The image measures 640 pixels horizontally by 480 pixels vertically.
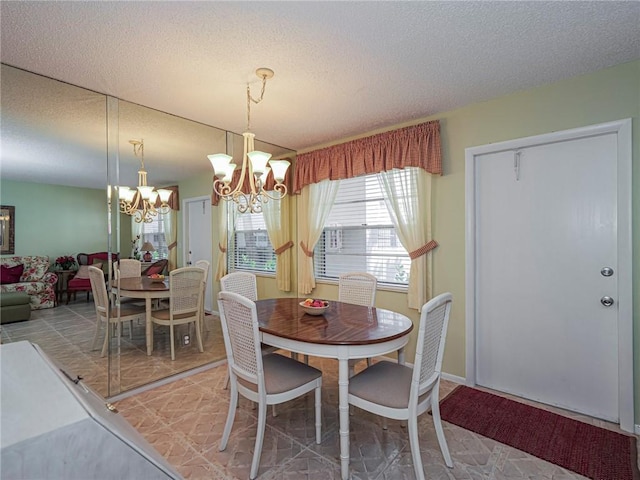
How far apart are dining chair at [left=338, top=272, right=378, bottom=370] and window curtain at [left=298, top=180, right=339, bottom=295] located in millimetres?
995

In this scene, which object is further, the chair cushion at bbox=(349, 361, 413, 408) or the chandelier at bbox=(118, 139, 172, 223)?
the chandelier at bbox=(118, 139, 172, 223)

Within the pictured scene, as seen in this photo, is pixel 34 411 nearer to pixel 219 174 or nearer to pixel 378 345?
pixel 378 345

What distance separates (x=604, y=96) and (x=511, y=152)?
0.65 m

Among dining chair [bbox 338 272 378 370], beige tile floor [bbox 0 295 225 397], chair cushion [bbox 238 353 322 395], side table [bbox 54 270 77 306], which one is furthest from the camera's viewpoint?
dining chair [bbox 338 272 378 370]

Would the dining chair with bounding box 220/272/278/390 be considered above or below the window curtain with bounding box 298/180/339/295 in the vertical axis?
below

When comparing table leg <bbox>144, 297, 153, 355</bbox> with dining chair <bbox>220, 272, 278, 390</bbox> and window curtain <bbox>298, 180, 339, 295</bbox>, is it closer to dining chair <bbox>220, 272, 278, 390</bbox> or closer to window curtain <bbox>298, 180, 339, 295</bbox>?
dining chair <bbox>220, 272, 278, 390</bbox>

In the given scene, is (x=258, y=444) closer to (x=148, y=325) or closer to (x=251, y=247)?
(x=148, y=325)

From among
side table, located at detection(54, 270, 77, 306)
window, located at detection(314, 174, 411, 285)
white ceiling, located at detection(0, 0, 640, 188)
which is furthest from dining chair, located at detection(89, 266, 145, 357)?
window, located at detection(314, 174, 411, 285)

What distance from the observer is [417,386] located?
1621 mm

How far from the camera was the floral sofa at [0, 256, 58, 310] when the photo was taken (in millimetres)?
2234

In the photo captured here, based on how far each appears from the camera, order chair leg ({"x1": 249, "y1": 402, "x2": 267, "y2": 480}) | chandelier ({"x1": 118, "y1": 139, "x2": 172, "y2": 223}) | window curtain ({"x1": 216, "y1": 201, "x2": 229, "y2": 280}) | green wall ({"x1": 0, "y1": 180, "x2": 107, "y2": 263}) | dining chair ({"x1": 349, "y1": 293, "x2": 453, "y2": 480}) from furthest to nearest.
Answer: window curtain ({"x1": 216, "y1": 201, "x2": 229, "y2": 280}) → chandelier ({"x1": 118, "y1": 139, "x2": 172, "y2": 223}) → green wall ({"x1": 0, "y1": 180, "x2": 107, "y2": 263}) → chair leg ({"x1": 249, "y1": 402, "x2": 267, "y2": 480}) → dining chair ({"x1": 349, "y1": 293, "x2": 453, "y2": 480})

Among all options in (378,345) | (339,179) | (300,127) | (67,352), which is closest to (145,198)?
(67,352)

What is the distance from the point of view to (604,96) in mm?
2221

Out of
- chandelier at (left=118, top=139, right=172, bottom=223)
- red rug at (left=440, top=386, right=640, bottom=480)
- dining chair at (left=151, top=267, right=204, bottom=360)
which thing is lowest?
red rug at (left=440, top=386, right=640, bottom=480)
